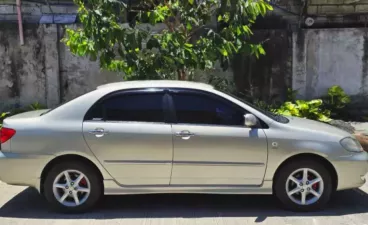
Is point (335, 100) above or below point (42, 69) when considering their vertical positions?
below

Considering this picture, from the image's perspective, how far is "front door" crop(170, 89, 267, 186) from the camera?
17.6 ft

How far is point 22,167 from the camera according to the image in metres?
5.37

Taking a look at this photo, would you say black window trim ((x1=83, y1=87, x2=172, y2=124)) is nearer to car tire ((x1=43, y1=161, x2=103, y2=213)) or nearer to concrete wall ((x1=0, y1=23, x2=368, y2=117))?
car tire ((x1=43, y1=161, x2=103, y2=213))

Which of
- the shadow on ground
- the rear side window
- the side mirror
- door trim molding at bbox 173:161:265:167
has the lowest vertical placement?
the shadow on ground

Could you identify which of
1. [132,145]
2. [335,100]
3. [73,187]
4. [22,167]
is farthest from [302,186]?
[335,100]

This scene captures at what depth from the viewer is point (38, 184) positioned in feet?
17.8

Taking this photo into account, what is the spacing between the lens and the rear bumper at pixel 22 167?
5.36m

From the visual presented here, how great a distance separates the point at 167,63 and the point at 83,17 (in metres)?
1.53

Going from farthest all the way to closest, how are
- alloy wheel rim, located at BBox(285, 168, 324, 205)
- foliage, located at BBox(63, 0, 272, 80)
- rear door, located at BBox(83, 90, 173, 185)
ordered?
foliage, located at BBox(63, 0, 272, 80) → alloy wheel rim, located at BBox(285, 168, 324, 205) → rear door, located at BBox(83, 90, 173, 185)

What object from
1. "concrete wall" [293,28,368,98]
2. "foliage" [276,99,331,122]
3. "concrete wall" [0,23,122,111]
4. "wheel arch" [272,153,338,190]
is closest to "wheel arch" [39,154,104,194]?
"wheel arch" [272,153,338,190]

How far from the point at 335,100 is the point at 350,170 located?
564 centimetres

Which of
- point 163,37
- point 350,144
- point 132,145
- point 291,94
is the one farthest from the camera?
point 291,94

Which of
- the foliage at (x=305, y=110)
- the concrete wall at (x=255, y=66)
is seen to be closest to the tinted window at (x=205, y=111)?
the foliage at (x=305, y=110)

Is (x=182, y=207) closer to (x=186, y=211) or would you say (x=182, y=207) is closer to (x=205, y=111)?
(x=186, y=211)
